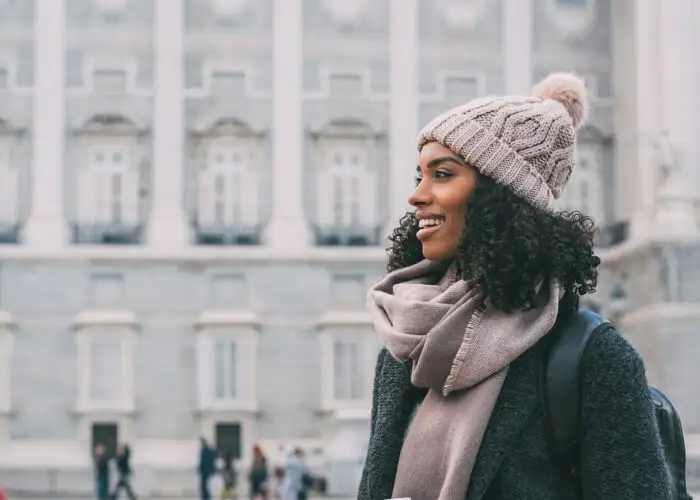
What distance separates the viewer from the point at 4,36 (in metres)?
33.9

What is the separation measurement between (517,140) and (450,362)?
1.50 feet

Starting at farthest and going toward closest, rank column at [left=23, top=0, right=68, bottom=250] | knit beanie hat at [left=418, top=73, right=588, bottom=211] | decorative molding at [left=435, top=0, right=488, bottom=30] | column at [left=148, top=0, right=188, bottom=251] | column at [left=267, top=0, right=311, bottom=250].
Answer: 1. decorative molding at [left=435, top=0, right=488, bottom=30]
2. column at [left=267, top=0, right=311, bottom=250]
3. column at [left=148, top=0, right=188, bottom=251]
4. column at [left=23, top=0, right=68, bottom=250]
5. knit beanie hat at [left=418, top=73, right=588, bottom=211]

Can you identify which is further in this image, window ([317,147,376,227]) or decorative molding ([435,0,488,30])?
decorative molding ([435,0,488,30])

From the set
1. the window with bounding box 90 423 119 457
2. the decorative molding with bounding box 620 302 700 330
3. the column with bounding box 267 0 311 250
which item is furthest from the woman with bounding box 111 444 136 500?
the decorative molding with bounding box 620 302 700 330

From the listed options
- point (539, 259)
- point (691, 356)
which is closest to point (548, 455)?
point (539, 259)

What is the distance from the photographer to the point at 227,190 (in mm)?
33812

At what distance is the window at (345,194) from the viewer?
3409cm

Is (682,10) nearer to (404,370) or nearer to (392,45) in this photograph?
(392,45)

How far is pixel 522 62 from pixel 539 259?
31.8 metres

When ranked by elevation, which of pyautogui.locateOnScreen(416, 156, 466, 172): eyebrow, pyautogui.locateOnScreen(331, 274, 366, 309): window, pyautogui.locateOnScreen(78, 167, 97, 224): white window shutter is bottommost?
pyautogui.locateOnScreen(331, 274, 366, 309): window

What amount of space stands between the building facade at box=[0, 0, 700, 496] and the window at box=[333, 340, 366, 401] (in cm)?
4

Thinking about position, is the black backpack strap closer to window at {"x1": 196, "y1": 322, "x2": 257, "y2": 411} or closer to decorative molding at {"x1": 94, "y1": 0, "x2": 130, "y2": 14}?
window at {"x1": 196, "y1": 322, "x2": 257, "y2": 411}

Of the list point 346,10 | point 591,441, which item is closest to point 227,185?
point 346,10

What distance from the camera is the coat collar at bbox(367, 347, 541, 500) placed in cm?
313
